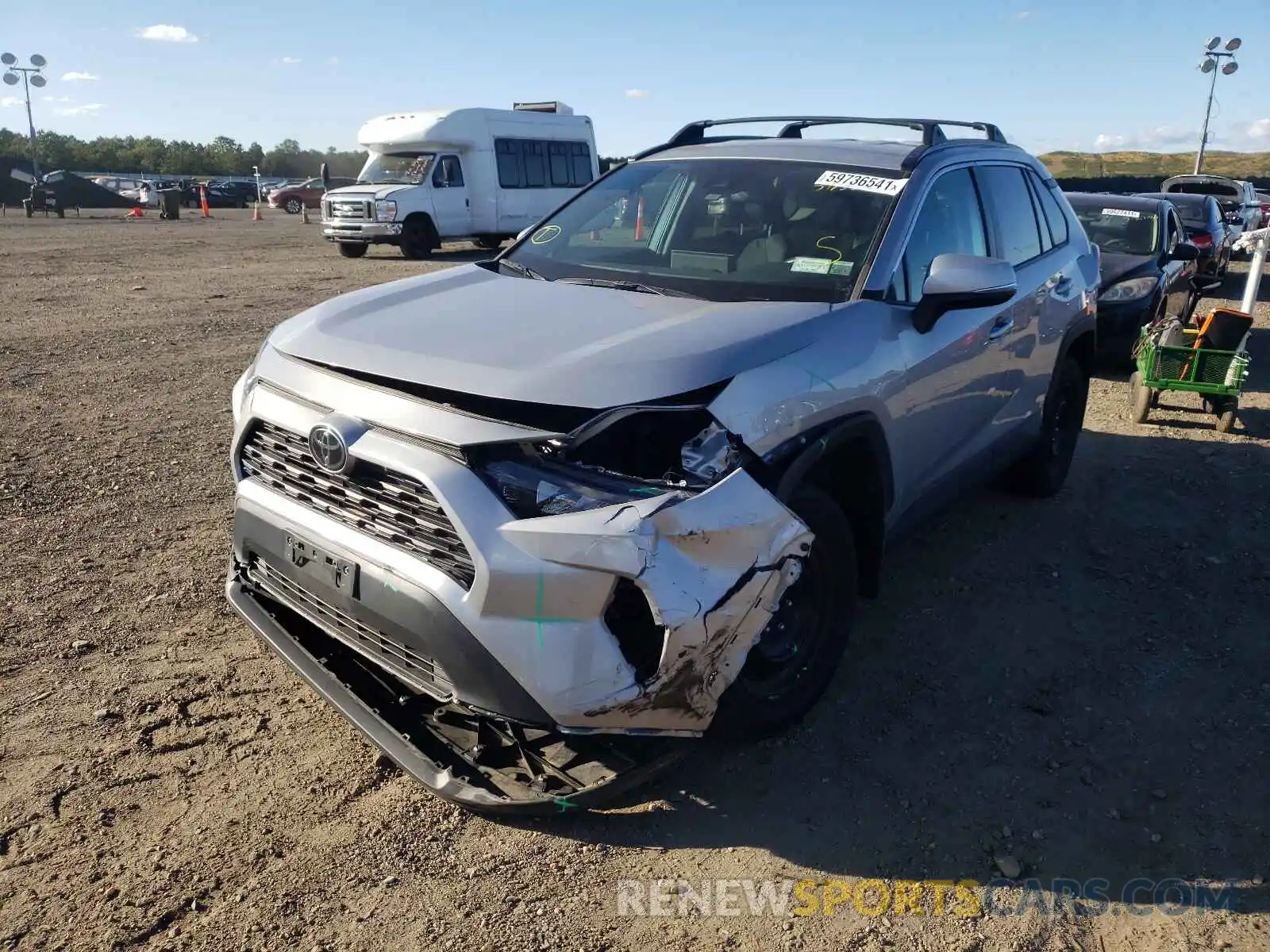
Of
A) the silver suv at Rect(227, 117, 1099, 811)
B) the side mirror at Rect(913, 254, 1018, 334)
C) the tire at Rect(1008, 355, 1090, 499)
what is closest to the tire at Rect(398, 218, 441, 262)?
the tire at Rect(1008, 355, 1090, 499)

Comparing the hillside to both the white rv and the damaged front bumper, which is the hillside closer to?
the white rv

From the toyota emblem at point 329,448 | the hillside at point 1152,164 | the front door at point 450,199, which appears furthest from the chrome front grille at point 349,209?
the hillside at point 1152,164

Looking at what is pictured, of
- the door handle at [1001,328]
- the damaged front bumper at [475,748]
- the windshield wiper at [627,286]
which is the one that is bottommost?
the damaged front bumper at [475,748]

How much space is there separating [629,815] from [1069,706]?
5.70ft

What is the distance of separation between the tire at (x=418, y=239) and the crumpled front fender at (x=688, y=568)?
59.2 ft

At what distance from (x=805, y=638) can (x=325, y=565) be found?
1515 mm

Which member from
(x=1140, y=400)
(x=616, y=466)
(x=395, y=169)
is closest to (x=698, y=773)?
(x=616, y=466)

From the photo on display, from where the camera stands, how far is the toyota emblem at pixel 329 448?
2.64 m

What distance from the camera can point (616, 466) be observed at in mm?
2670

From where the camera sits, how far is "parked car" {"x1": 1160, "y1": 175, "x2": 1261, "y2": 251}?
1870 centimetres

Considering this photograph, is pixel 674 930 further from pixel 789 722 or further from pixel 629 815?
pixel 789 722

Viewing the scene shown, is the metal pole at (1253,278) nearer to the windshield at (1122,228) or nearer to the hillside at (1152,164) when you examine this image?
the windshield at (1122,228)

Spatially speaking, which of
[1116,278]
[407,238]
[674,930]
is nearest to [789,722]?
[674,930]

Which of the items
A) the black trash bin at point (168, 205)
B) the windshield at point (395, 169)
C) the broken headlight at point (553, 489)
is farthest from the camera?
the black trash bin at point (168, 205)
